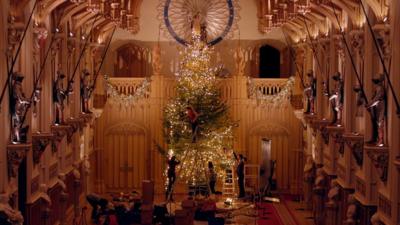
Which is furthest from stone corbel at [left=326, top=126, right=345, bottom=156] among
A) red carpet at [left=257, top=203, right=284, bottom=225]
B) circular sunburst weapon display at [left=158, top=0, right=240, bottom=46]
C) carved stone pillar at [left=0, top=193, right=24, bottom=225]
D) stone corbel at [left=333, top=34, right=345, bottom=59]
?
circular sunburst weapon display at [left=158, top=0, right=240, bottom=46]

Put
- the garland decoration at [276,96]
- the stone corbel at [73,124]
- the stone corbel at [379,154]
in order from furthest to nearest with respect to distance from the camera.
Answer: the garland decoration at [276,96] → the stone corbel at [73,124] → the stone corbel at [379,154]

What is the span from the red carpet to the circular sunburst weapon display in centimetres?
756

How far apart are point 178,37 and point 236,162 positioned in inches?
226

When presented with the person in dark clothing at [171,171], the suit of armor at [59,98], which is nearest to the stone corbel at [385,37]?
the suit of armor at [59,98]

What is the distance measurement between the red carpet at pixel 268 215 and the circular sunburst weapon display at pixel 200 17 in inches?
298

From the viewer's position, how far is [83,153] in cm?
2545

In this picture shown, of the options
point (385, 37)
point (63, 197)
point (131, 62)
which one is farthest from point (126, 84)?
point (385, 37)

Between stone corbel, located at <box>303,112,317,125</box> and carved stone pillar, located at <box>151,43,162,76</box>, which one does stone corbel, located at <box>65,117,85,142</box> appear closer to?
carved stone pillar, located at <box>151,43,162,76</box>

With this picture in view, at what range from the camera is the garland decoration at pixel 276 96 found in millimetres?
28625

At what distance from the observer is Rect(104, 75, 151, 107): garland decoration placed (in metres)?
28.7

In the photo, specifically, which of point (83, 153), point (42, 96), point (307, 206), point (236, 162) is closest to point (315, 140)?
point (307, 206)

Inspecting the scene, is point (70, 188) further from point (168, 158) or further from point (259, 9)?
point (259, 9)

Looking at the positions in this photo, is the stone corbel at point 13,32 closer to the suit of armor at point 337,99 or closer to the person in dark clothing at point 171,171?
the suit of armor at point 337,99

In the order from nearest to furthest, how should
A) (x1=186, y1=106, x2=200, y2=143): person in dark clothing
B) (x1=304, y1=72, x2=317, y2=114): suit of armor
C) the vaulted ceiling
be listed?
the vaulted ceiling < (x1=304, y1=72, x2=317, y2=114): suit of armor < (x1=186, y1=106, x2=200, y2=143): person in dark clothing
